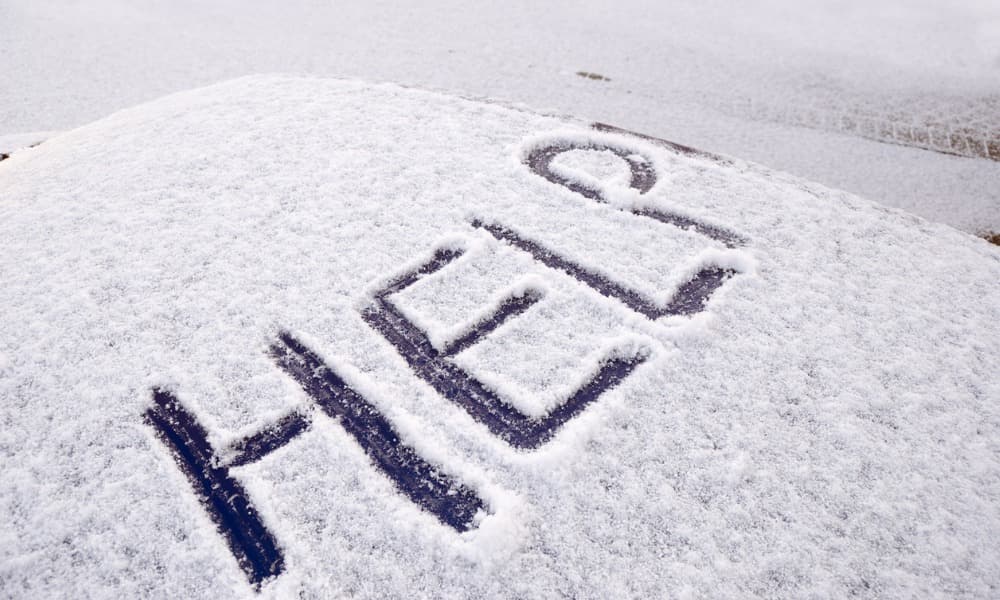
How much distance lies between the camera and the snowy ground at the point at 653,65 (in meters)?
3.14

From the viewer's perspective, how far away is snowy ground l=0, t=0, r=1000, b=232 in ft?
10.3

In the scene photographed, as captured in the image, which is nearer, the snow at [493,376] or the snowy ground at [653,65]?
the snow at [493,376]

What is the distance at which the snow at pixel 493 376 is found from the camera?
113 centimetres

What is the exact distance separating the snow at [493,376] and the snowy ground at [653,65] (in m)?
1.28

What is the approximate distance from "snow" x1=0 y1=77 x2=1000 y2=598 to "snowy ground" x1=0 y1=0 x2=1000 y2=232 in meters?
1.28

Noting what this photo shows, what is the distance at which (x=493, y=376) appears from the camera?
1.43 metres

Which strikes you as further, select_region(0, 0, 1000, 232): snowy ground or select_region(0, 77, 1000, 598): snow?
select_region(0, 0, 1000, 232): snowy ground

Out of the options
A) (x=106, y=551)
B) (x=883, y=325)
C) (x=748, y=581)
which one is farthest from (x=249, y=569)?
(x=883, y=325)

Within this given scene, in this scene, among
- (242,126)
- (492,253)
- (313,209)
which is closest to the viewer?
(492,253)

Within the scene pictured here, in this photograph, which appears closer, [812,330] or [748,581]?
[748,581]

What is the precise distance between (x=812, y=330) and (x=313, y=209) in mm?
1449

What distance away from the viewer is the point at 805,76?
3832mm

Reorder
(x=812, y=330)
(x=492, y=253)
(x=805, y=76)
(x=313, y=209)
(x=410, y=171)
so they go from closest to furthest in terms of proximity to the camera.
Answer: (x=812, y=330) → (x=492, y=253) → (x=313, y=209) → (x=410, y=171) → (x=805, y=76)

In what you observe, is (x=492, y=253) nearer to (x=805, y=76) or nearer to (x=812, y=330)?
(x=812, y=330)
